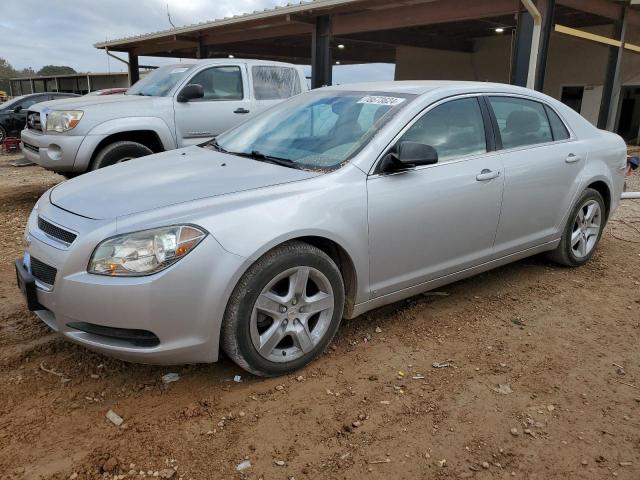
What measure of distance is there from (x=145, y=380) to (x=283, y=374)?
2.47 feet

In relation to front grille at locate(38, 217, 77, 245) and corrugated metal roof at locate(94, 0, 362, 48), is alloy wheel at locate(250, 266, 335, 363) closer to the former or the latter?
front grille at locate(38, 217, 77, 245)

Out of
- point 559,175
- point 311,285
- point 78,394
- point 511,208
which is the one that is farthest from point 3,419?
point 559,175

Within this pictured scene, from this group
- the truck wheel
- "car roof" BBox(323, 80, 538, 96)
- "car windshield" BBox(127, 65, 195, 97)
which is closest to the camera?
"car roof" BBox(323, 80, 538, 96)

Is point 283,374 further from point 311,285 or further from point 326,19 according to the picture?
point 326,19

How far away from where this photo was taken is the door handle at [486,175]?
3.66 meters

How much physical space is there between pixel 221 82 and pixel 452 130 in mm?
4710

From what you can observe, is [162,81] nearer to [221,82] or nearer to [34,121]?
→ [221,82]

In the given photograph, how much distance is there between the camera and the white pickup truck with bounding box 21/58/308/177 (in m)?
6.40

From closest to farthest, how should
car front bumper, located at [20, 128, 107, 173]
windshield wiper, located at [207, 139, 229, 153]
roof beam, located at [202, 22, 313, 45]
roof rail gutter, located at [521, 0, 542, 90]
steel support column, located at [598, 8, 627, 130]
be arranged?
windshield wiper, located at [207, 139, 229, 153], car front bumper, located at [20, 128, 107, 173], roof rail gutter, located at [521, 0, 542, 90], steel support column, located at [598, 8, 627, 130], roof beam, located at [202, 22, 313, 45]

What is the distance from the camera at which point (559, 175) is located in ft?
14.1

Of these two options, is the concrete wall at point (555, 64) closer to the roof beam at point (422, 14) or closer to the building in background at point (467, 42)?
the building in background at point (467, 42)

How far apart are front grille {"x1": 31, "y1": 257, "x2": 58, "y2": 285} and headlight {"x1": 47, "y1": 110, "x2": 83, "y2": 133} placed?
407 centimetres

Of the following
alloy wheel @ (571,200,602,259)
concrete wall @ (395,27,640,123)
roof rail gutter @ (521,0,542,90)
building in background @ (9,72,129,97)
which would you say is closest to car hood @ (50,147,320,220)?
alloy wheel @ (571,200,602,259)

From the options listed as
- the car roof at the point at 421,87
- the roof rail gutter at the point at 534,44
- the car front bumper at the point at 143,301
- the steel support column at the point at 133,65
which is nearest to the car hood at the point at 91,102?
the car roof at the point at 421,87
